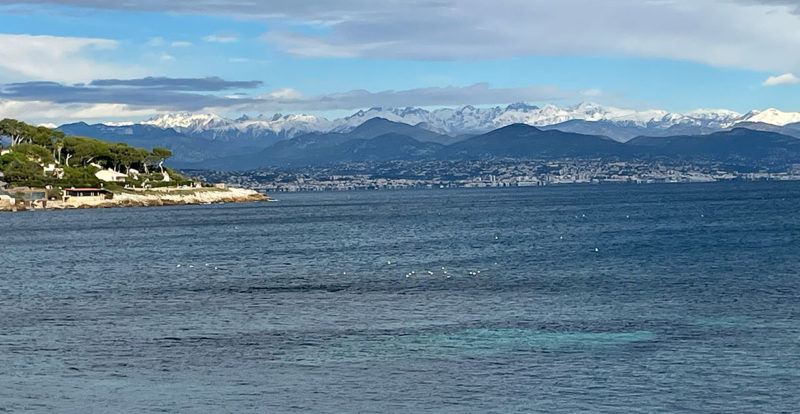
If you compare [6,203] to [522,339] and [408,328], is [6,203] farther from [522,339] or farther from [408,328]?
[522,339]

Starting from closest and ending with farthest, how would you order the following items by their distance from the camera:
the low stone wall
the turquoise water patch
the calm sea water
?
the calm sea water → the turquoise water patch → the low stone wall

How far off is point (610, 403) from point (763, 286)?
2777cm

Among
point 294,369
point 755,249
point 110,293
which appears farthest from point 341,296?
point 755,249

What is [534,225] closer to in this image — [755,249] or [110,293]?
[755,249]

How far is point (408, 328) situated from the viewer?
4203 cm

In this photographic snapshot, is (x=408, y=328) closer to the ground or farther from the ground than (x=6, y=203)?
closer to the ground

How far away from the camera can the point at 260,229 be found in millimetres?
122125

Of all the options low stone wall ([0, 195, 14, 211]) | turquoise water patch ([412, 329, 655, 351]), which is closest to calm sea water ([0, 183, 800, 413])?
turquoise water patch ([412, 329, 655, 351])

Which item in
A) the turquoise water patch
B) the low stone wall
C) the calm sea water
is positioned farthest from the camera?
the low stone wall

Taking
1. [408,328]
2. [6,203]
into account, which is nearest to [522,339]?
[408,328]

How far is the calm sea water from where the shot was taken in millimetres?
30484

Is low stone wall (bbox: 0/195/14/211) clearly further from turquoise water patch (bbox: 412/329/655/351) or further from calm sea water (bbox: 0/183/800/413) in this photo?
turquoise water patch (bbox: 412/329/655/351)

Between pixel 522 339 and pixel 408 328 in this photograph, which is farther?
pixel 408 328

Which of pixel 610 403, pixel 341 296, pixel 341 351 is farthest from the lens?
pixel 341 296
